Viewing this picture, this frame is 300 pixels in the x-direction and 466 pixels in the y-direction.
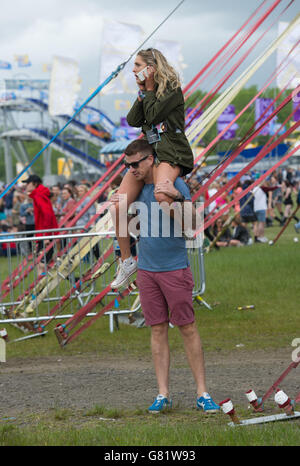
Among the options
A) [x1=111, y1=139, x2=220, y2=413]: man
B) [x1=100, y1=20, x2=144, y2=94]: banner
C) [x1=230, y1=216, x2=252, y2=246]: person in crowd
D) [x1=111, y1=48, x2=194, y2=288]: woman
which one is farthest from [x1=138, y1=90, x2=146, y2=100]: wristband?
[x1=100, y1=20, x2=144, y2=94]: banner

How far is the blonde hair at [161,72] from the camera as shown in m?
5.44

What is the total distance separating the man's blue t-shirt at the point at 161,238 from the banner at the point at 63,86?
2935cm

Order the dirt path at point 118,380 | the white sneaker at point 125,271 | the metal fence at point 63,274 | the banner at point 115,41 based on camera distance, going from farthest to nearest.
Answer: the banner at point 115,41, the metal fence at point 63,274, the dirt path at point 118,380, the white sneaker at point 125,271

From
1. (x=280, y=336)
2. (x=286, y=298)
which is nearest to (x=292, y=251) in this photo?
(x=286, y=298)

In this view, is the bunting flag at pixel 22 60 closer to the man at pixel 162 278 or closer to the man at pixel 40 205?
the man at pixel 40 205

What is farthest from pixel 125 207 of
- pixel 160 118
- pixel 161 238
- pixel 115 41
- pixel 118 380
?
pixel 115 41

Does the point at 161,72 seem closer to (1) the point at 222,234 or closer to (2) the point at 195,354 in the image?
(2) the point at 195,354

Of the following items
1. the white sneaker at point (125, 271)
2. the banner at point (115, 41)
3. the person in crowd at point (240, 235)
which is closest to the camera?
the white sneaker at point (125, 271)

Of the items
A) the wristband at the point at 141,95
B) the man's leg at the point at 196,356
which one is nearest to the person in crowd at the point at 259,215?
the wristband at the point at 141,95

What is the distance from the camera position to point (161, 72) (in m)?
5.45

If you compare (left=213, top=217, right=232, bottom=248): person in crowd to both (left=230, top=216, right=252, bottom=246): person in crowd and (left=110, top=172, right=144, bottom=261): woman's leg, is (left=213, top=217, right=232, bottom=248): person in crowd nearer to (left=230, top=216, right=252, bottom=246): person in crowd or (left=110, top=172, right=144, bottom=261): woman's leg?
(left=230, top=216, right=252, bottom=246): person in crowd

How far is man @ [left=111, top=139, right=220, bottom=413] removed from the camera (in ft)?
17.7

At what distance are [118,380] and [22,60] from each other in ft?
144

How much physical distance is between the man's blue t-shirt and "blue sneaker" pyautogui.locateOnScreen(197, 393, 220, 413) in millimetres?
931
